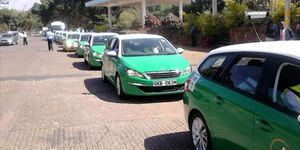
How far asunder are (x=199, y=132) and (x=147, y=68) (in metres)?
3.72

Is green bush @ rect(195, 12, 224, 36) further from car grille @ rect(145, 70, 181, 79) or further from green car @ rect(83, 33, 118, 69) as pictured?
car grille @ rect(145, 70, 181, 79)

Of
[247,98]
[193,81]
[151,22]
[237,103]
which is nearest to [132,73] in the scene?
[193,81]

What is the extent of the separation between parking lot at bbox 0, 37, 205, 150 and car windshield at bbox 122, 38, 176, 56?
1169 millimetres

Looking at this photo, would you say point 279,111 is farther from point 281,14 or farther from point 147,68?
point 281,14

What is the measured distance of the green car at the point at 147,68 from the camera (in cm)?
806

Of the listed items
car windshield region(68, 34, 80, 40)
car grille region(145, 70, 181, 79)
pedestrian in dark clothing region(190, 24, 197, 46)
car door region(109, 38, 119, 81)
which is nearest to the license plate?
car grille region(145, 70, 181, 79)

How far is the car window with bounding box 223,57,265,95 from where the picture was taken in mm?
3677

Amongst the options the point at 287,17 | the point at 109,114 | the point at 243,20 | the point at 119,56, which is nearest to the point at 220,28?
the point at 243,20

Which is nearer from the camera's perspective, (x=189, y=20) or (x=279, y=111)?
(x=279, y=111)

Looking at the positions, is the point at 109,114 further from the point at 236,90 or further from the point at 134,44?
the point at 236,90

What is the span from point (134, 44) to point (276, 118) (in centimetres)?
689

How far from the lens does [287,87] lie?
3311 millimetres

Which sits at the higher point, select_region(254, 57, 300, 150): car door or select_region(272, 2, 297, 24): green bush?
select_region(272, 2, 297, 24): green bush

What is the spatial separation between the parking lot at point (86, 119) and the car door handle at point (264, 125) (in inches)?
74.8
